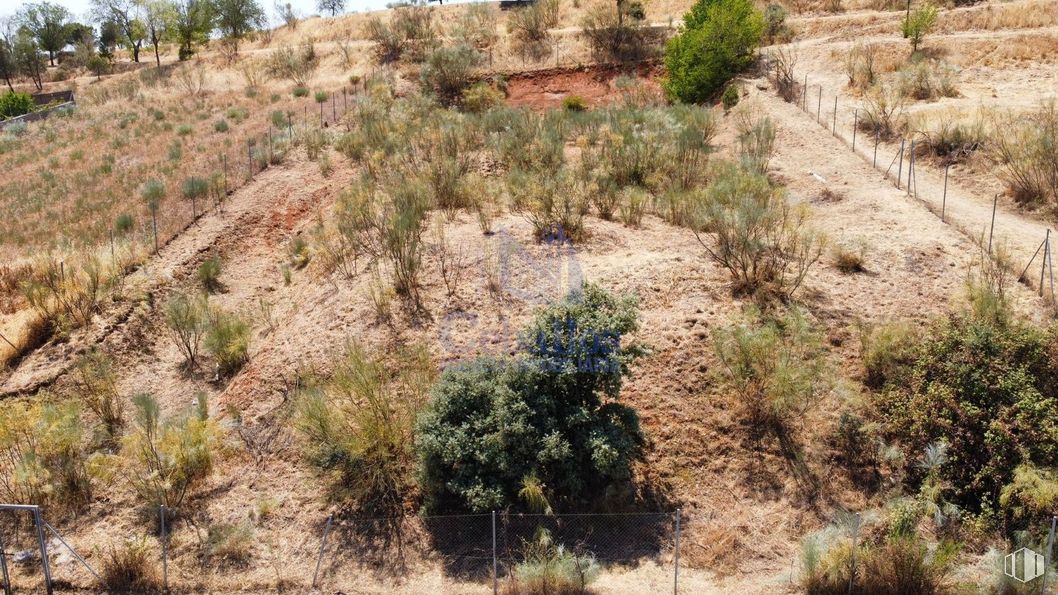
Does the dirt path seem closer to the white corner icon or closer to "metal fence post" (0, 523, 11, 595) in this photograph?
the white corner icon

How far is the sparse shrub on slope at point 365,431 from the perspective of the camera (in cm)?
1183

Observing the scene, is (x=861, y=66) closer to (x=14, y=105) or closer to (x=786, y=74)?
(x=786, y=74)

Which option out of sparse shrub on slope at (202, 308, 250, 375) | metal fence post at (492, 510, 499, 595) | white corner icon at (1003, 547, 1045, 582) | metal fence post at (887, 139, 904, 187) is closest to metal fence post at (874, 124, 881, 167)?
metal fence post at (887, 139, 904, 187)

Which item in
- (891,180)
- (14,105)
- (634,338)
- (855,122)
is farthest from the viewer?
(14,105)

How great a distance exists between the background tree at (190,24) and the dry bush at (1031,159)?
175 ft

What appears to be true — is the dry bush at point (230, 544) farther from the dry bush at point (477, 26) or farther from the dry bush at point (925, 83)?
the dry bush at point (477, 26)

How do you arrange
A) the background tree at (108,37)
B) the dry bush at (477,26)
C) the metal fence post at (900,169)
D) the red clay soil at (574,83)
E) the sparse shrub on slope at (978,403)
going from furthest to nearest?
the background tree at (108,37)
the dry bush at (477,26)
the red clay soil at (574,83)
the metal fence post at (900,169)
the sparse shrub on slope at (978,403)

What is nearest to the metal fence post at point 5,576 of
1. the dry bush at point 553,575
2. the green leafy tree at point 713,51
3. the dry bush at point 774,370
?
the dry bush at point 553,575

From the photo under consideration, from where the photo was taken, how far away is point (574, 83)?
3738cm

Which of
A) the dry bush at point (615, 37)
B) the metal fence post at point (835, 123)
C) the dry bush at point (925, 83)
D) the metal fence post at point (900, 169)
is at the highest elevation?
the dry bush at point (615, 37)

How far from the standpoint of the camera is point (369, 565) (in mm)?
11000

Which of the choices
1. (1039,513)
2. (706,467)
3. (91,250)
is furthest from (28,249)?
(1039,513)

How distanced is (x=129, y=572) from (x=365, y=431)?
13.0 ft

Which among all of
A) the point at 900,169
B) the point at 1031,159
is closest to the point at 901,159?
the point at 900,169
